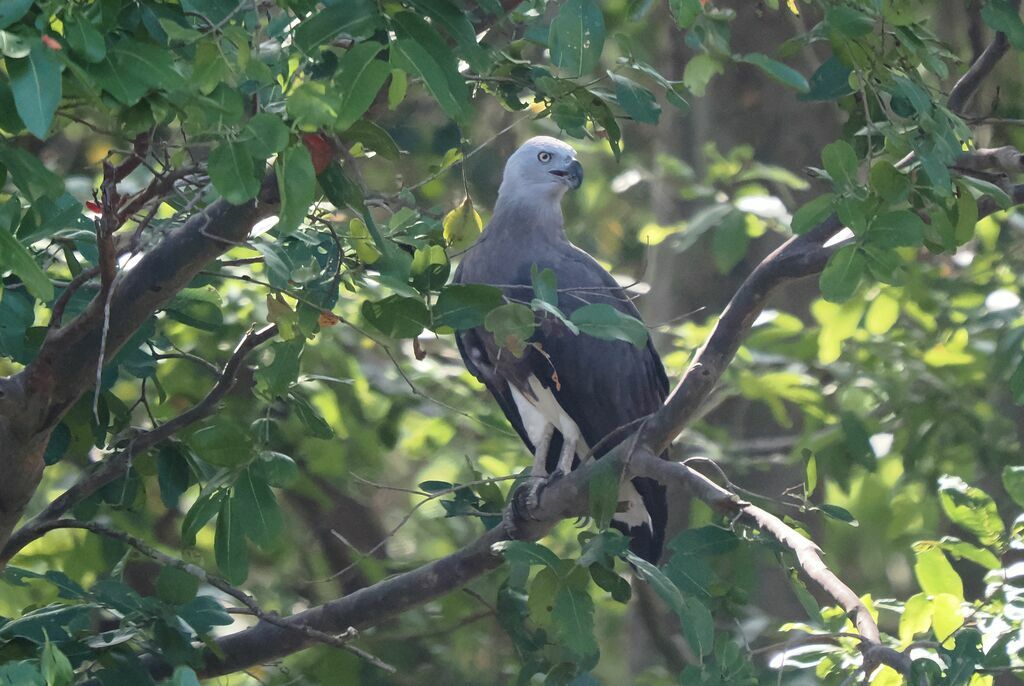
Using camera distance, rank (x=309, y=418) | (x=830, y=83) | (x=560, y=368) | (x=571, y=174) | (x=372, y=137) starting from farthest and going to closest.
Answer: (x=571, y=174) → (x=560, y=368) → (x=309, y=418) → (x=830, y=83) → (x=372, y=137)

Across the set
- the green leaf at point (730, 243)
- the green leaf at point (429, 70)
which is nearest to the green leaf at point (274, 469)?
the green leaf at point (429, 70)

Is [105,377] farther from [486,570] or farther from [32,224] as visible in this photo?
[486,570]

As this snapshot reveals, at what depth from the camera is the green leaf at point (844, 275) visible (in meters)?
1.91

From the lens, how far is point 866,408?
4.16 metres

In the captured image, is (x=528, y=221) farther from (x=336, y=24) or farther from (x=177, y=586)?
(x=336, y=24)

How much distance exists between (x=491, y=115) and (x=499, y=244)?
73.9 inches

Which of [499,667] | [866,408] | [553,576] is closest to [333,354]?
[499,667]

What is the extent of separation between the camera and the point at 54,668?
1644 millimetres

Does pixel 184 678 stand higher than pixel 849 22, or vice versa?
pixel 849 22

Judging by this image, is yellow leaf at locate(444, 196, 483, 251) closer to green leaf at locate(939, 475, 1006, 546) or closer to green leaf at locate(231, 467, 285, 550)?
green leaf at locate(231, 467, 285, 550)

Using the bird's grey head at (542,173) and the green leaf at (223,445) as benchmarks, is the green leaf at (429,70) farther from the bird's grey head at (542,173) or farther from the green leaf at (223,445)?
the bird's grey head at (542,173)

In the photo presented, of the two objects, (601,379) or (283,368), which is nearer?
(283,368)

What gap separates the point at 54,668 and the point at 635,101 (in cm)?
129

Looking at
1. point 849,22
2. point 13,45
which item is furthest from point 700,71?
point 13,45
